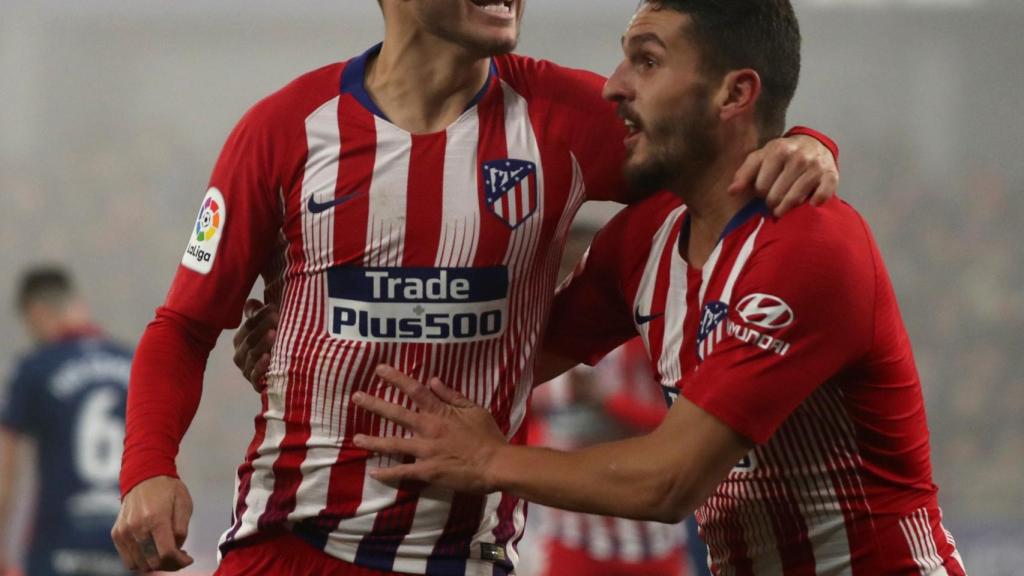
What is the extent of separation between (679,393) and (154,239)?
22.3 feet

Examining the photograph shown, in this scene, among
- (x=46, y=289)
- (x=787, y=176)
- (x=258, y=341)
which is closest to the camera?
(x=787, y=176)

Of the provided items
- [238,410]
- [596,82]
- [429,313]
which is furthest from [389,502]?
[238,410]

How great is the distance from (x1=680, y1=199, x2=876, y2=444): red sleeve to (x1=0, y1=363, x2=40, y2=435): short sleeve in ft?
13.2

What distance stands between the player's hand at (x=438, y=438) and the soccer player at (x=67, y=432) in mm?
3539

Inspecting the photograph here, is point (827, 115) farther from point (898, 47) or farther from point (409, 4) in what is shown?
point (409, 4)

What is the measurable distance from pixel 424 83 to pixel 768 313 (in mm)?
713

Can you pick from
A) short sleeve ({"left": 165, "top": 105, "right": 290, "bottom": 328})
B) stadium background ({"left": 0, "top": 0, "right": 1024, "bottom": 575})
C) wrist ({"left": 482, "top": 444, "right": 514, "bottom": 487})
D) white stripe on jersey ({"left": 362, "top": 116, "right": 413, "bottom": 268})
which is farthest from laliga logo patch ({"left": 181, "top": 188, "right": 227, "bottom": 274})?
stadium background ({"left": 0, "top": 0, "right": 1024, "bottom": 575})

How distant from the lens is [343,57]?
29.2ft

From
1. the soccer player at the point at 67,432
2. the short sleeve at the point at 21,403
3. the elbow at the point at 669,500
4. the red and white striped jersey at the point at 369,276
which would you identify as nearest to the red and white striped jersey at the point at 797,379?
the elbow at the point at 669,500

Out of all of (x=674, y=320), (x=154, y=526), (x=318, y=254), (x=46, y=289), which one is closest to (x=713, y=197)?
(x=674, y=320)

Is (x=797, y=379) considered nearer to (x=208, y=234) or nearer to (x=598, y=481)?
(x=598, y=481)

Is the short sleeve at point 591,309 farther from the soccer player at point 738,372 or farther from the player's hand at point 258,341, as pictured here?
the player's hand at point 258,341

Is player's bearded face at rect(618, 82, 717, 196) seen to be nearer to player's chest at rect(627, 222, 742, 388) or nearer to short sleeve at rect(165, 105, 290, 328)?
player's chest at rect(627, 222, 742, 388)

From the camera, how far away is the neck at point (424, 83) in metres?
2.40
